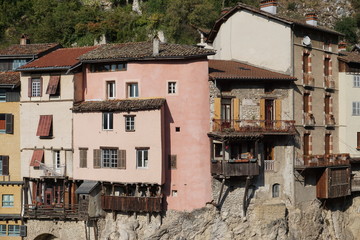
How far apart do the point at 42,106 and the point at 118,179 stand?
796 centimetres

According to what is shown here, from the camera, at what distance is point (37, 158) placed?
42.7m

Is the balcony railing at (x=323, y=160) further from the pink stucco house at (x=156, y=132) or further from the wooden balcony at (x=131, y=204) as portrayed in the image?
the wooden balcony at (x=131, y=204)

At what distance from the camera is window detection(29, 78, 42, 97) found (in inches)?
1698

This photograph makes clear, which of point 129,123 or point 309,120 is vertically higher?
point 309,120

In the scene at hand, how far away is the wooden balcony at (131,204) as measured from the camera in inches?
1534

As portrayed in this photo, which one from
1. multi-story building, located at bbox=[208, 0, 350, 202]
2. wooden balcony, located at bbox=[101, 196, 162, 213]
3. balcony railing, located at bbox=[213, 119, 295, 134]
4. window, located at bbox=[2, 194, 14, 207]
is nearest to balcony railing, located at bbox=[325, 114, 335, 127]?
multi-story building, located at bbox=[208, 0, 350, 202]

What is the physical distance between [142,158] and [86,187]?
4.39 meters

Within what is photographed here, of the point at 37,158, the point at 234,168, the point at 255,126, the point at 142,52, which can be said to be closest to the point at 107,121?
the point at 142,52

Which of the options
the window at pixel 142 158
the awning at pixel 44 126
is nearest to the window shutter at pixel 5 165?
the awning at pixel 44 126

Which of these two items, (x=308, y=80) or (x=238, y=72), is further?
(x=308, y=80)

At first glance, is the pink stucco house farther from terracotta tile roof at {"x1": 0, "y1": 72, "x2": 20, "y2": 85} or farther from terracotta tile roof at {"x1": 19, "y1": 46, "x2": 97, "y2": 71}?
terracotta tile roof at {"x1": 0, "y1": 72, "x2": 20, "y2": 85}

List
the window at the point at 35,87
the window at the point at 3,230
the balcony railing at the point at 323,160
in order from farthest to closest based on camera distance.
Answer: the window at the point at 3,230
the window at the point at 35,87
the balcony railing at the point at 323,160

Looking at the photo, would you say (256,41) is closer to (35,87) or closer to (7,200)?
(35,87)

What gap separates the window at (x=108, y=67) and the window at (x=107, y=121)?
3.07 m
